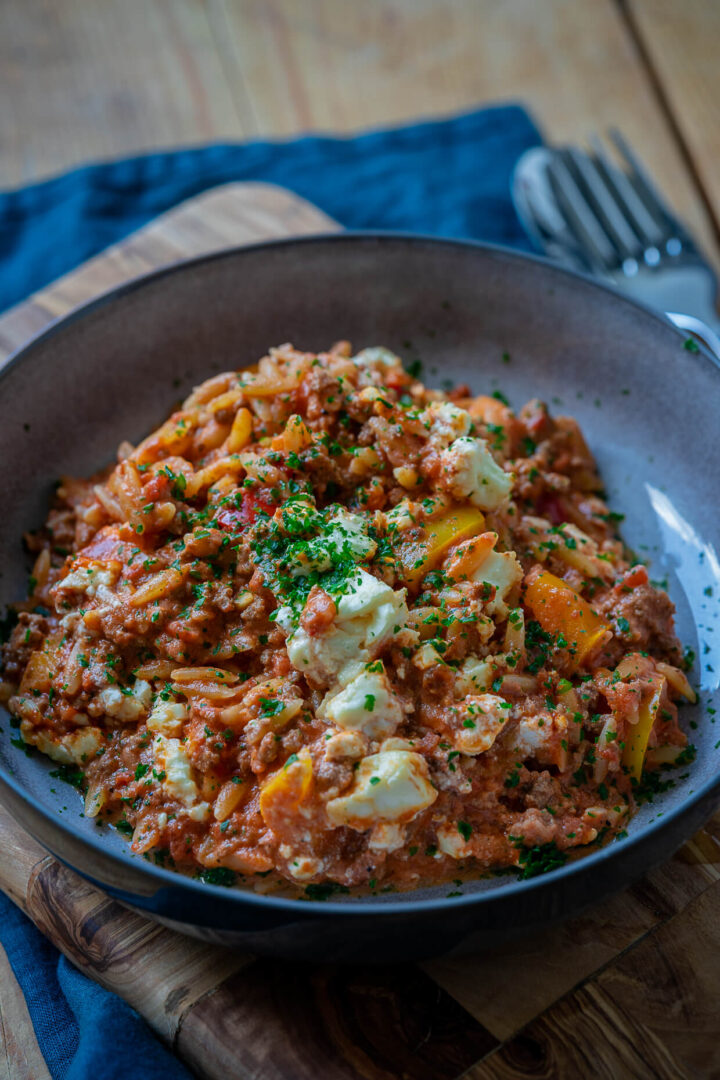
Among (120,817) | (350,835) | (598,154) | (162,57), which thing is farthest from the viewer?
(162,57)

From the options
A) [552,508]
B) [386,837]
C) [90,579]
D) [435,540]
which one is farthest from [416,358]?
[386,837]

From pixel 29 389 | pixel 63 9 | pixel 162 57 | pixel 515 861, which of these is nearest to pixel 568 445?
pixel 515 861

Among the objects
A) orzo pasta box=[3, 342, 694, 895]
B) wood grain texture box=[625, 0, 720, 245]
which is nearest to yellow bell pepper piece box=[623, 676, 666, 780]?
orzo pasta box=[3, 342, 694, 895]

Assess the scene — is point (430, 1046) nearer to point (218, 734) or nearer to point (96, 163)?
point (218, 734)

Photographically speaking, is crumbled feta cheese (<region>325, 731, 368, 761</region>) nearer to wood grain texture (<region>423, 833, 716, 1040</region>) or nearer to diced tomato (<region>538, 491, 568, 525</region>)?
wood grain texture (<region>423, 833, 716, 1040</region>)

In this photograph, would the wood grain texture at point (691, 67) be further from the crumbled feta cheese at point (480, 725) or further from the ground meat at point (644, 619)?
the crumbled feta cheese at point (480, 725)

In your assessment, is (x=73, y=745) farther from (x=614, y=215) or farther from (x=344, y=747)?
(x=614, y=215)
